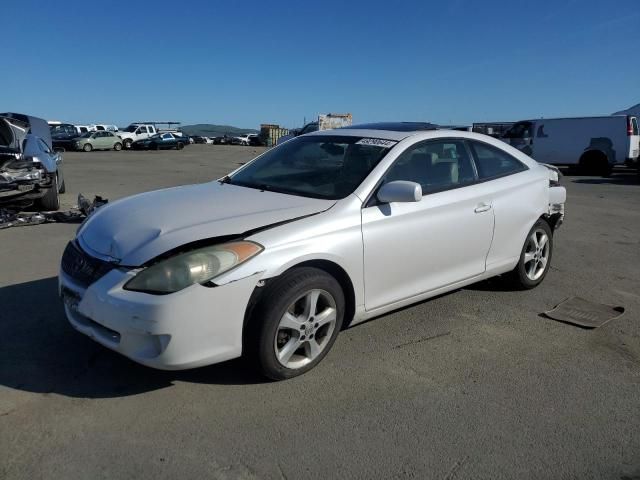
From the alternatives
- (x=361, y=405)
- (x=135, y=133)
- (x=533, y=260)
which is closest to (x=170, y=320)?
(x=361, y=405)

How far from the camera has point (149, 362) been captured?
288cm

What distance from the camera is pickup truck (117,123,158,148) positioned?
3909 cm

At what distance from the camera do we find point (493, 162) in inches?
184

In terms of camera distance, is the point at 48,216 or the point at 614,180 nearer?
the point at 48,216

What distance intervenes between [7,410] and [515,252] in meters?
3.93

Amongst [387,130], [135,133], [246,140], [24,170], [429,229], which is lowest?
[429,229]

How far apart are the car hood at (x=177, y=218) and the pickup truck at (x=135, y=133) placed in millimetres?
37837

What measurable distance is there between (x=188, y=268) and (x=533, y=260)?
11.3ft

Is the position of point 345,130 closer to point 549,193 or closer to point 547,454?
point 549,193

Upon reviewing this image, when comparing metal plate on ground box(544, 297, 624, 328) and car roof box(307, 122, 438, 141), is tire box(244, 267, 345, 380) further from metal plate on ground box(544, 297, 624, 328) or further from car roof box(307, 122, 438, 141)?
metal plate on ground box(544, 297, 624, 328)

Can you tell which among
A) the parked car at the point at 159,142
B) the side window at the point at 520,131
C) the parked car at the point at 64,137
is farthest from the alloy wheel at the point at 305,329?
the parked car at the point at 159,142

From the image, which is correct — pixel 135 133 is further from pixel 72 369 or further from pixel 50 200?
pixel 72 369

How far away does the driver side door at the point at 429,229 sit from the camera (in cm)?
358

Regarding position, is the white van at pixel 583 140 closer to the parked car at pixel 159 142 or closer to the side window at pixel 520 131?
the side window at pixel 520 131
